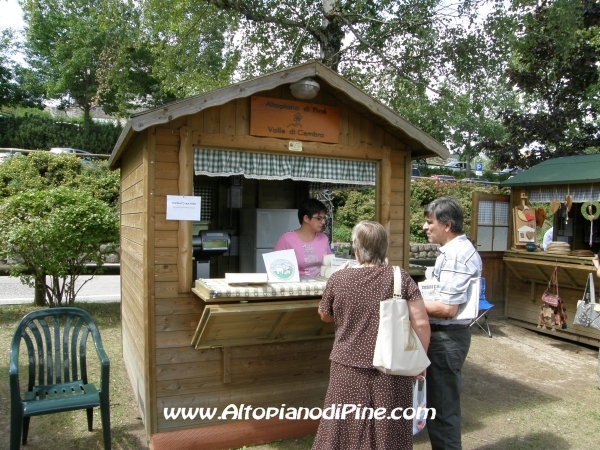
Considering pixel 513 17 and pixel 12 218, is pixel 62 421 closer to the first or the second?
pixel 12 218

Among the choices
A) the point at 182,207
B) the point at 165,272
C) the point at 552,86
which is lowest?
the point at 165,272

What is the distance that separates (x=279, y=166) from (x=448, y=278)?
178cm

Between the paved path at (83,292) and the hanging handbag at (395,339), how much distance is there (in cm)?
843

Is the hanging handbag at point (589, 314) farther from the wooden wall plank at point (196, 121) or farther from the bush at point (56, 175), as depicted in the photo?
the bush at point (56, 175)

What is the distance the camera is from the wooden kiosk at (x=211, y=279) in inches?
142

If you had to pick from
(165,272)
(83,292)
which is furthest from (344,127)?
(83,292)

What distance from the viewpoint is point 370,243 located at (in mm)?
2646

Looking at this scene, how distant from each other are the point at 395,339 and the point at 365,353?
187mm

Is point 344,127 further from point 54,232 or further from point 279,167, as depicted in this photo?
point 54,232

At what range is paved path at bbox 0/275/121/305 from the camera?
9.80m

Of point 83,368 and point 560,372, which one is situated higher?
point 83,368

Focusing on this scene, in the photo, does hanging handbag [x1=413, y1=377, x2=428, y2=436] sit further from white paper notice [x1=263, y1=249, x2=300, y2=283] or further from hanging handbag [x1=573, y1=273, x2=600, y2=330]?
hanging handbag [x1=573, y1=273, x2=600, y2=330]

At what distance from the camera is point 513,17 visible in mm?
10203

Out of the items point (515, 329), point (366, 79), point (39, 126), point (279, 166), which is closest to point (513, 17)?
point (366, 79)
